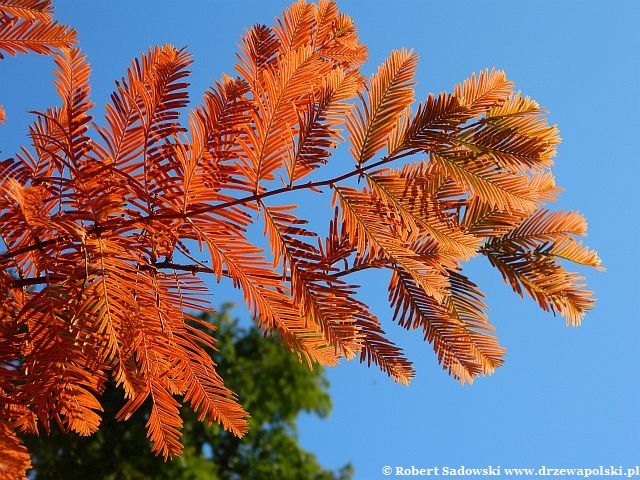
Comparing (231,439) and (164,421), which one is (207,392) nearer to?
(164,421)

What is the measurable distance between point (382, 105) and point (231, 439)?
10.2 metres

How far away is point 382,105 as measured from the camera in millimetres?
751

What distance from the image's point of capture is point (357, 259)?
3.00ft

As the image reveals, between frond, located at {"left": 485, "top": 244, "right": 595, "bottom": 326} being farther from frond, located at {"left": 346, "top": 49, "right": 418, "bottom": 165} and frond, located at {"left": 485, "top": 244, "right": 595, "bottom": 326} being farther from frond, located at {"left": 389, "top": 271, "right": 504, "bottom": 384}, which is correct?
frond, located at {"left": 346, "top": 49, "right": 418, "bottom": 165}

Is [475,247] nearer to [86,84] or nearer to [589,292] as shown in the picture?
[589,292]

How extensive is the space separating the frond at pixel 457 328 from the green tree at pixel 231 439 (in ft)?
25.7

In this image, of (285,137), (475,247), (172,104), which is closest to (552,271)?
(475,247)

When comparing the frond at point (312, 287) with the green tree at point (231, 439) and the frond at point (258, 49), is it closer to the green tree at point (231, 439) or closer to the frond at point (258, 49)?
the frond at point (258, 49)

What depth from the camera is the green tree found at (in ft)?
29.0

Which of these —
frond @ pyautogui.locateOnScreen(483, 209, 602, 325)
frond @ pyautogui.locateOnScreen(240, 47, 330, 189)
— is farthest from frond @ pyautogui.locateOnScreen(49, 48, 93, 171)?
frond @ pyautogui.locateOnScreen(483, 209, 602, 325)

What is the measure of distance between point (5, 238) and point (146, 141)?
0.23 metres

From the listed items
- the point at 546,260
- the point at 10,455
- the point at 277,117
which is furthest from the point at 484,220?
the point at 10,455

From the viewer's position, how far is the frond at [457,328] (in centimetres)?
99

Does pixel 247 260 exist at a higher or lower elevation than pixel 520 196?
lower
